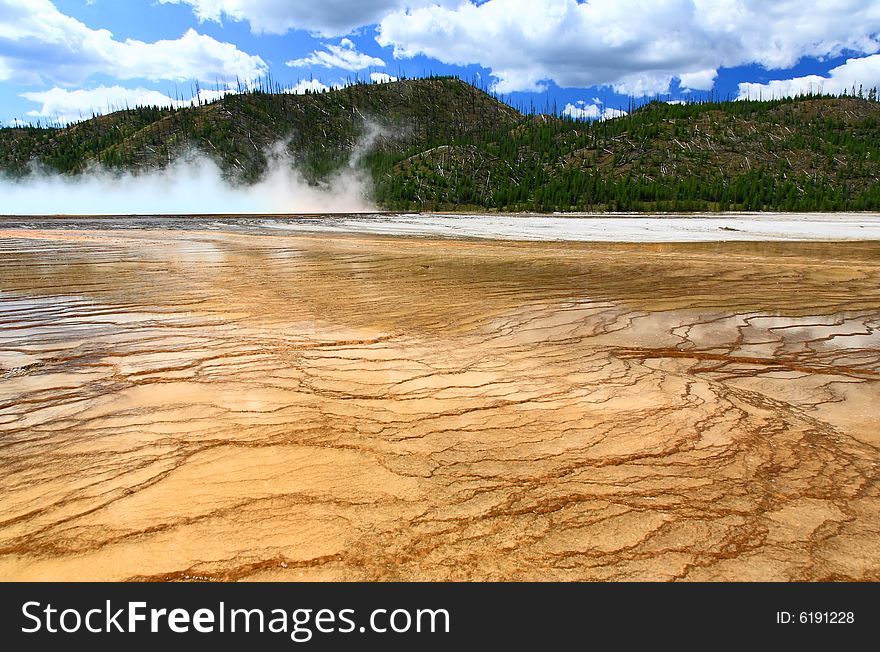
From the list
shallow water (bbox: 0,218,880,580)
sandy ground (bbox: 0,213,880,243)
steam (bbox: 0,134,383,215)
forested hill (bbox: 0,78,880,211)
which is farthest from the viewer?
steam (bbox: 0,134,383,215)

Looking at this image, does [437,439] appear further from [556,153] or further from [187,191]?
[187,191]

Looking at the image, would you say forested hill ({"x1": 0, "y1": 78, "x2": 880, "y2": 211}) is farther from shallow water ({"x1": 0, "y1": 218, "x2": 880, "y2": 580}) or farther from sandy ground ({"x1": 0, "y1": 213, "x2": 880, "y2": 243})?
shallow water ({"x1": 0, "y1": 218, "x2": 880, "y2": 580})

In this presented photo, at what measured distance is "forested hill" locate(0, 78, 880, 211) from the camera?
66500 mm

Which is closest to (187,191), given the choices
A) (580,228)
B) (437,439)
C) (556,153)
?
(556,153)

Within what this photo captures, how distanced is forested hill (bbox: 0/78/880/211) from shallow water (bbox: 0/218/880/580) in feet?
190

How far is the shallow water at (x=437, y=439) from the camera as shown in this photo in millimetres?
2258

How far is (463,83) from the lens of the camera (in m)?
181

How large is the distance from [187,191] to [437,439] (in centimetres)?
10054

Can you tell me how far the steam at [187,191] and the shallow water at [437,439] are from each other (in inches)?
2707

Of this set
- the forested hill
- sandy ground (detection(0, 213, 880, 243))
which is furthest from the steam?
sandy ground (detection(0, 213, 880, 243))

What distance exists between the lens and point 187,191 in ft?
302

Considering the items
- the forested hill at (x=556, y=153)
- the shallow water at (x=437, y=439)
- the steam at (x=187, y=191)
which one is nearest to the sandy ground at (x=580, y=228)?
the shallow water at (x=437, y=439)
